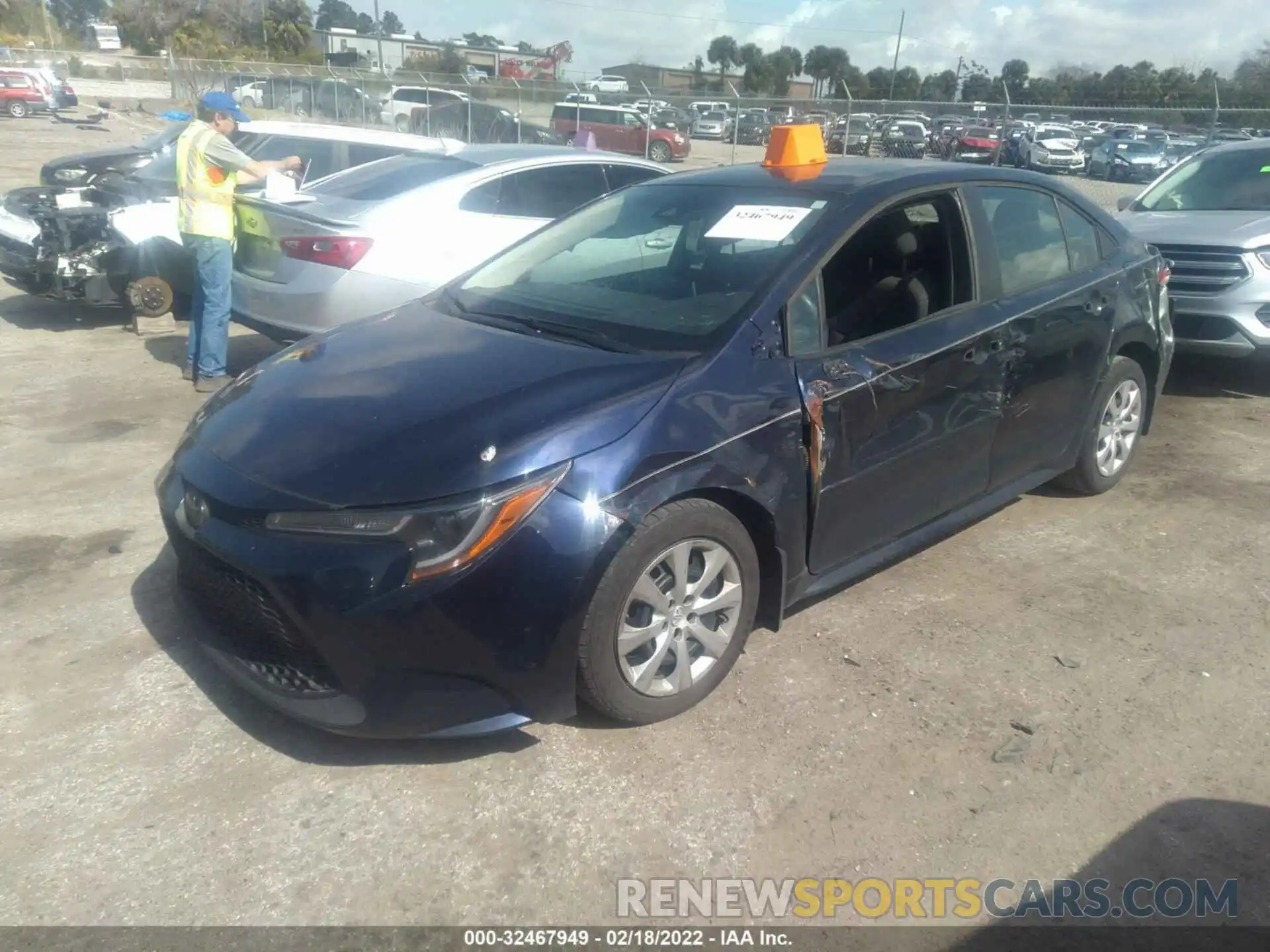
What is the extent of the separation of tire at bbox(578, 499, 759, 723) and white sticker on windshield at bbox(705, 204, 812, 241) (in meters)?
1.14

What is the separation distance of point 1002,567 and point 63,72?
56.8 meters

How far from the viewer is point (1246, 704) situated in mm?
3496

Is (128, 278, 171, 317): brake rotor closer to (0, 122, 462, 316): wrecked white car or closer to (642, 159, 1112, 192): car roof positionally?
(0, 122, 462, 316): wrecked white car

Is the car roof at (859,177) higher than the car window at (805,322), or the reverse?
the car roof at (859,177)

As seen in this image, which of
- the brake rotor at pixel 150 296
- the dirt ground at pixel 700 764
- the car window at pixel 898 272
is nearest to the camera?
the dirt ground at pixel 700 764

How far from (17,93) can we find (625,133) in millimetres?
23546

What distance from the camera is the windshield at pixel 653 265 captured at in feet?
11.7

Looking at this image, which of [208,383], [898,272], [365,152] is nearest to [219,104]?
[208,383]

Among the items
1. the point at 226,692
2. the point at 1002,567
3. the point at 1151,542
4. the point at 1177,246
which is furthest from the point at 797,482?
the point at 1177,246

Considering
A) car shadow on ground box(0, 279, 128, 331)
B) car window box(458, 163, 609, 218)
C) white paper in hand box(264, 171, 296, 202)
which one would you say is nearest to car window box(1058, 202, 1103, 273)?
car window box(458, 163, 609, 218)

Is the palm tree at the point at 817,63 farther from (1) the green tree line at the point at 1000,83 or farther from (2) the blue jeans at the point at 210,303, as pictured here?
(2) the blue jeans at the point at 210,303

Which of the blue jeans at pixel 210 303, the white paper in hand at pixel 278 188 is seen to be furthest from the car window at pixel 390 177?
the blue jeans at pixel 210 303

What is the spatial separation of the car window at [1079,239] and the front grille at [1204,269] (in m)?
2.37

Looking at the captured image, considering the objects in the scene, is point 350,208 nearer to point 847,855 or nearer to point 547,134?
point 847,855
